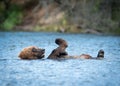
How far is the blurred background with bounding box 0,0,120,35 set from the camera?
6912cm

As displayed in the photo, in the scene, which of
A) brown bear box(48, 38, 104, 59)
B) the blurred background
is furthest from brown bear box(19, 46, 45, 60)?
the blurred background

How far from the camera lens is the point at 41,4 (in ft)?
265

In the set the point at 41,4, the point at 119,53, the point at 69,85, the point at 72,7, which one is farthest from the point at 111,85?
the point at 41,4

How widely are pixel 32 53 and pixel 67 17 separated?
41.9 meters

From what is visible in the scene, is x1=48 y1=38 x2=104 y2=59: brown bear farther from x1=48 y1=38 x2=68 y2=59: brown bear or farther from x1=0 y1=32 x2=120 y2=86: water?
x1=0 y1=32 x2=120 y2=86: water

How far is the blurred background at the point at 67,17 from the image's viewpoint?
69125 mm

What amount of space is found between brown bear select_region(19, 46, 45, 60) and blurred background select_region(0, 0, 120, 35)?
115 ft

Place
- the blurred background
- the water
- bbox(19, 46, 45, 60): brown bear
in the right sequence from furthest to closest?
the blurred background
bbox(19, 46, 45, 60): brown bear
the water

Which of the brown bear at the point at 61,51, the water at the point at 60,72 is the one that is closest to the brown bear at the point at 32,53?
the water at the point at 60,72

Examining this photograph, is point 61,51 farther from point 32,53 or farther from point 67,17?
point 67,17

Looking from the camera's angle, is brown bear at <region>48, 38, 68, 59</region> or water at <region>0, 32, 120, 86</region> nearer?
water at <region>0, 32, 120, 86</region>

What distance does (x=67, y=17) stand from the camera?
73625mm

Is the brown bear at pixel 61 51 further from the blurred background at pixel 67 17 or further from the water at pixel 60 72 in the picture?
the blurred background at pixel 67 17

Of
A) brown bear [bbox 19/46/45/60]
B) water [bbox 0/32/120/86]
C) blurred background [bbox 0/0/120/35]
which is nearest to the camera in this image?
water [bbox 0/32/120/86]
